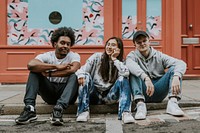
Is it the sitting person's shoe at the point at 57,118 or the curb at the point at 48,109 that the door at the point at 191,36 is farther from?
the sitting person's shoe at the point at 57,118

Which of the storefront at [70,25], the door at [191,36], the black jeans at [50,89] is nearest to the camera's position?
the black jeans at [50,89]

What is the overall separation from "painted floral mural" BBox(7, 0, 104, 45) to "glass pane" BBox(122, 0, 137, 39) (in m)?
0.59

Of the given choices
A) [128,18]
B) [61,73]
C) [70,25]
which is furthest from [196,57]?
[61,73]

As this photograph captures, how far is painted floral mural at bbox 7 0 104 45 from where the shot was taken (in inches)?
304

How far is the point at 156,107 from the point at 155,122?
0.76 metres

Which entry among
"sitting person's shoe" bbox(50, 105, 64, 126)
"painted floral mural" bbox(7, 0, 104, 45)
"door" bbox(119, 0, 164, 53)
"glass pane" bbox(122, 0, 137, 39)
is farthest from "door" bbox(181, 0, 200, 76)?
"sitting person's shoe" bbox(50, 105, 64, 126)

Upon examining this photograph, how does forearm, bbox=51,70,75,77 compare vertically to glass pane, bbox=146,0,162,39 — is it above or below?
below

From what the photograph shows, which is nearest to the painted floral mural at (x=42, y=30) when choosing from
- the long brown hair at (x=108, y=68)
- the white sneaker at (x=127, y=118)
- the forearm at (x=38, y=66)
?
the long brown hair at (x=108, y=68)

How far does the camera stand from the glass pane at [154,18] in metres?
8.03

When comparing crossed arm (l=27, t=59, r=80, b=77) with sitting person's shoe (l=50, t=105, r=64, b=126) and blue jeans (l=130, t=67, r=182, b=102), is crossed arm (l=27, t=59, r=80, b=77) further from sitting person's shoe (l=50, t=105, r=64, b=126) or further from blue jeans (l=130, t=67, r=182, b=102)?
blue jeans (l=130, t=67, r=182, b=102)

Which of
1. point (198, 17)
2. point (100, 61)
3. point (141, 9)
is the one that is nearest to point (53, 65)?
point (100, 61)

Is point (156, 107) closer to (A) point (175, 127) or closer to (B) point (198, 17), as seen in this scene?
(A) point (175, 127)

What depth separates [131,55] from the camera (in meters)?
4.59

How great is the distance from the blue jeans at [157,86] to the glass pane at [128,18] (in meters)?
3.53
